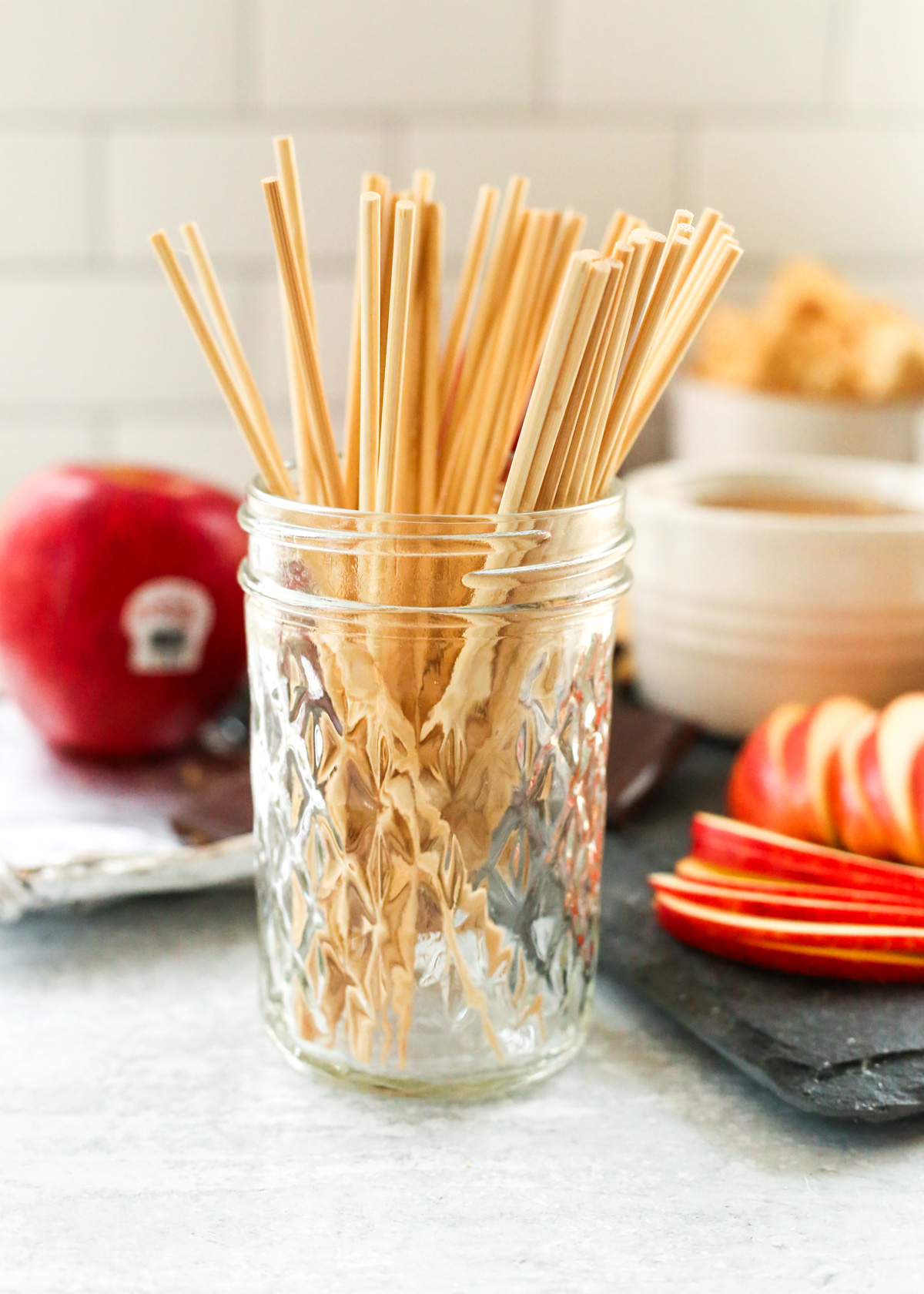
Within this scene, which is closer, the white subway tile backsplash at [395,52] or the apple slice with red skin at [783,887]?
the apple slice with red skin at [783,887]

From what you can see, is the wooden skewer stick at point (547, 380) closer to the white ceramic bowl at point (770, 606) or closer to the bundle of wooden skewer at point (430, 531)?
the bundle of wooden skewer at point (430, 531)

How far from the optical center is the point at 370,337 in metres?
0.37

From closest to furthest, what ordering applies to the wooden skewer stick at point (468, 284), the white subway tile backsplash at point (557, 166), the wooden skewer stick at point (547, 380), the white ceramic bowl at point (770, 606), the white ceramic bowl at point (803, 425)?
the wooden skewer stick at point (547, 380)
the wooden skewer stick at point (468, 284)
the white ceramic bowl at point (770, 606)
the white ceramic bowl at point (803, 425)
the white subway tile backsplash at point (557, 166)

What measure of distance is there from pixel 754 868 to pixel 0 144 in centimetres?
81

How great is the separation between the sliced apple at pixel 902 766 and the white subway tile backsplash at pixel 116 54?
713 millimetres

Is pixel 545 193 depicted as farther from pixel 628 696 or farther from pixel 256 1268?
pixel 256 1268

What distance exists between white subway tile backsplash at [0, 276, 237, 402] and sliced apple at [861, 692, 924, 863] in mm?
670

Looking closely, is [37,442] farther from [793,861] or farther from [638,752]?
[793,861]

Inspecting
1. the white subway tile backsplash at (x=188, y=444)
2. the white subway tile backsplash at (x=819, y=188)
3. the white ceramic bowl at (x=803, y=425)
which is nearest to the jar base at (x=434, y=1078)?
the white ceramic bowl at (x=803, y=425)

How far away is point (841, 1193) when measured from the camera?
38 centimetres

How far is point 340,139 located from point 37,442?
341 millimetres

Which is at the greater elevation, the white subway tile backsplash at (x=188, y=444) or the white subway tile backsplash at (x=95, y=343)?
the white subway tile backsplash at (x=95, y=343)

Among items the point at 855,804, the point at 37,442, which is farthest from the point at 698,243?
the point at 37,442

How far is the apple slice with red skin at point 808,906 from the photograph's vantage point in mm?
458
